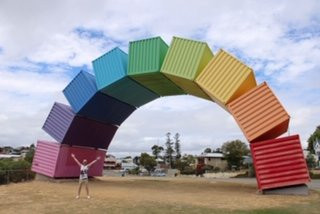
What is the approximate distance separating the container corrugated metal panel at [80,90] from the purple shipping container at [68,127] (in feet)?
2.31

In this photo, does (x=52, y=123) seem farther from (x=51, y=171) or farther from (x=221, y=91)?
(x=221, y=91)

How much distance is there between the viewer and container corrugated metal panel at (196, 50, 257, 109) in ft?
64.7

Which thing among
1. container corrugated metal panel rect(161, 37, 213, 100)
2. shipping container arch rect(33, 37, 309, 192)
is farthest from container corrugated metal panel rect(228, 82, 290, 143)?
container corrugated metal panel rect(161, 37, 213, 100)

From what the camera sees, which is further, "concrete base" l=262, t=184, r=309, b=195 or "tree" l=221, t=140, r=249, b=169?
"tree" l=221, t=140, r=249, b=169

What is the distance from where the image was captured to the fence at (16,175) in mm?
24281

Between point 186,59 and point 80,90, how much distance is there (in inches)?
254

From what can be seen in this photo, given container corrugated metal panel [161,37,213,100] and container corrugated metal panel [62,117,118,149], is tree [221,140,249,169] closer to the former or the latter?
container corrugated metal panel [62,117,118,149]

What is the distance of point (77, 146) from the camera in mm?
26062

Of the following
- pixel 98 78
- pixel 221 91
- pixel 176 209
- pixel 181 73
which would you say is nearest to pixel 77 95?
pixel 98 78

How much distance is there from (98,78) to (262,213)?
1291cm

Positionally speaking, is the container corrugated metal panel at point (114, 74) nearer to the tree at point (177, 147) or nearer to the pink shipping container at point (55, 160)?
the pink shipping container at point (55, 160)

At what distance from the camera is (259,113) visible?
62.4ft

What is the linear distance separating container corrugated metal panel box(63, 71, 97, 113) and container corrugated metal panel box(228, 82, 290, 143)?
7937mm

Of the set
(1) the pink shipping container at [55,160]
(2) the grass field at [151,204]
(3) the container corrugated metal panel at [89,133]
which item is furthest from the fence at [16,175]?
(2) the grass field at [151,204]
